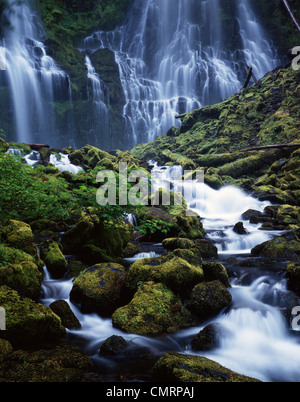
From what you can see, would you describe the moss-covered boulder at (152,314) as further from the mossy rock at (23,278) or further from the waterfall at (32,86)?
the waterfall at (32,86)

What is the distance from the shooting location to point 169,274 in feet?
15.4

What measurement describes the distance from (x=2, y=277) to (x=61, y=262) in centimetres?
190

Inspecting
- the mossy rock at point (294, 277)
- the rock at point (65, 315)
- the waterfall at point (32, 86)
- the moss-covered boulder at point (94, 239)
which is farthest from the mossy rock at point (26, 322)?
the waterfall at point (32, 86)

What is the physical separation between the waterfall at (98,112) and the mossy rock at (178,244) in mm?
37430

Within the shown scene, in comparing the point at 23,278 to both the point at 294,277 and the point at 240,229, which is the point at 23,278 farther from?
the point at 240,229

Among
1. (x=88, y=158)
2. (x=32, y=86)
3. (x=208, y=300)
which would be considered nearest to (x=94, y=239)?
(x=208, y=300)

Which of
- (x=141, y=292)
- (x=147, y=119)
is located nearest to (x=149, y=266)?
(x=141, y=292)

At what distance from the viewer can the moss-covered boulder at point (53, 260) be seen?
5.80m

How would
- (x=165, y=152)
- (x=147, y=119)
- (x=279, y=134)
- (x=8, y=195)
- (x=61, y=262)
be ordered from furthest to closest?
1. (x=147, y=119)
2. (x=165, y=152)
3. (x=279, y=134)
4. (x=61, y=262)
5. (x=8, y=195)

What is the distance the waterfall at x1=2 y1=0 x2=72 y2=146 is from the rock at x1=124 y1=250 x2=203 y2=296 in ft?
126

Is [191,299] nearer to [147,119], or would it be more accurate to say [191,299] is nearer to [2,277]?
[2,277]

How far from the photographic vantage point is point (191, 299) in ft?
15.0

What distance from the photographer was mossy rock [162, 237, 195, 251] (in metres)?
7.20

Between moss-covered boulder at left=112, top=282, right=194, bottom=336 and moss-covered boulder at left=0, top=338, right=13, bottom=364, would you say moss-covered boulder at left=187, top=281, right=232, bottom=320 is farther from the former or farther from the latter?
moss-covered boulder at left=0, top=338, right=13, bottom=364
